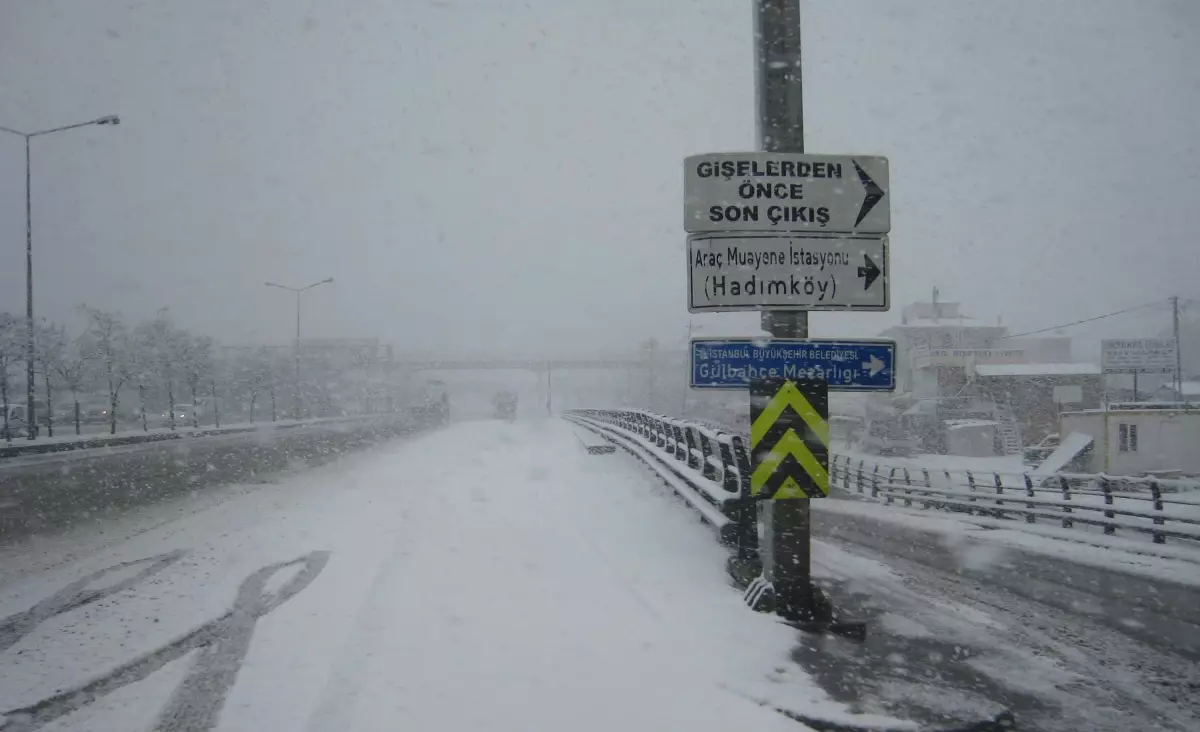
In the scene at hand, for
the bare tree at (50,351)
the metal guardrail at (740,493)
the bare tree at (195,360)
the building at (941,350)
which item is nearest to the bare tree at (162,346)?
the bare tree at (195,360)

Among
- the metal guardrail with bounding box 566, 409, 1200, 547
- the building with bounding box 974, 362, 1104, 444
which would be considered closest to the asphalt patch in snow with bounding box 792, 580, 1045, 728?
the metal guardrail with bounding box 566, 409, 1200, 547

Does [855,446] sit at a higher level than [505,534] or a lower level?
lower

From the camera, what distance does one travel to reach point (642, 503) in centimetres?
1142

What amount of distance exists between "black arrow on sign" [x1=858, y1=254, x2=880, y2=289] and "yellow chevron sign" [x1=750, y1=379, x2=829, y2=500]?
1014mm

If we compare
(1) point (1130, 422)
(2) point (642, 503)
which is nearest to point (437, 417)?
(1) point (1130, 422)

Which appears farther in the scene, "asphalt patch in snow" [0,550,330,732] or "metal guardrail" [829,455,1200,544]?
"metal guardrail" [829,455,1200,544]

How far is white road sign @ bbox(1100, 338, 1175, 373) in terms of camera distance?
156 feet

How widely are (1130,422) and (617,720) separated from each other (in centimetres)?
3642

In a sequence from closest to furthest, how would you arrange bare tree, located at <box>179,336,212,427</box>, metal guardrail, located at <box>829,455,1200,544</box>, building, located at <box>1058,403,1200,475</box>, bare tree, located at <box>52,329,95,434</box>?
metal guardrail, located at <box>829,455,1200,544</box> → building, located at <box>1058,403,1200,475</box> → bare tree, located at <box>52,329,95,434</box> → bare tree, located at <box>179,336,212,427</box>

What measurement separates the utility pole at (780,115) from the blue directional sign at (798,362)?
0.67 feet

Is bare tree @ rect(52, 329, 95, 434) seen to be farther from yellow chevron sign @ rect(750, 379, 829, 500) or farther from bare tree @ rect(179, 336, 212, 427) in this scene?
yellow chevron sign @ rect(750, 379, 829, 500)

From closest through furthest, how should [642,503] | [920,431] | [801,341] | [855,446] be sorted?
[801,341] → [642,503] → [920,431] → [855,446]

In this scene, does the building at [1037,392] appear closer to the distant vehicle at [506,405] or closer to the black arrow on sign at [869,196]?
the distant vehicle at [506,405]

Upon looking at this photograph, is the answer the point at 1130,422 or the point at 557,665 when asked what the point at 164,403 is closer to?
the point at 1130,422
